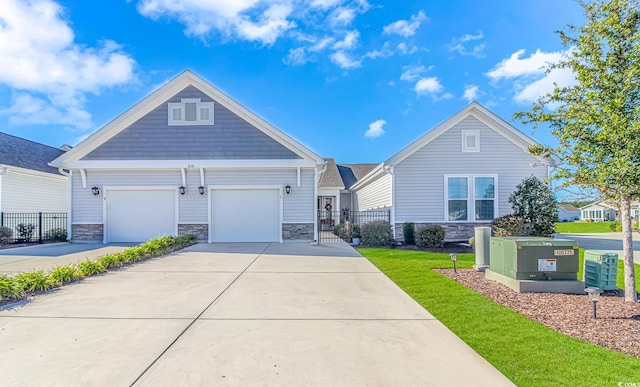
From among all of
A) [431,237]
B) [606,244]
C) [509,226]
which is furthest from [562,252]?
[606,244]

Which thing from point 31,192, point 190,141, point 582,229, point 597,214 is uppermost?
point 190,141

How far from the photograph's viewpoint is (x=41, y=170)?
57.8 feet

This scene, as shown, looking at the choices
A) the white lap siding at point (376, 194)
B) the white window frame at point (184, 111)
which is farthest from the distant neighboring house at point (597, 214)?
the white window frame at point (184, 111)

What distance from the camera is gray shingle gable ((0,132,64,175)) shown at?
1641cm

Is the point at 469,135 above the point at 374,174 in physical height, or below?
above

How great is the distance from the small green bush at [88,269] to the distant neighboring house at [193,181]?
5928 millimetres

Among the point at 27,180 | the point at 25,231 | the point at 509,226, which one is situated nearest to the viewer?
the point at 509,226

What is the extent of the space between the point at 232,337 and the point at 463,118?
1333cm

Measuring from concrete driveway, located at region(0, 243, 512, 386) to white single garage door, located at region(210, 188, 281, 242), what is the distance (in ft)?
22.5

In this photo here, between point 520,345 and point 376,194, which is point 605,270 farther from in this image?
point 376,194

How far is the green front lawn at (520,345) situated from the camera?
300 cm

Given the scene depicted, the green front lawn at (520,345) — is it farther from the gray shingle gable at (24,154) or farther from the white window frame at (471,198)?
the gray shingle gable at (24,154)

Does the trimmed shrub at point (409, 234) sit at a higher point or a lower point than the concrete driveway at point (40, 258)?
higher

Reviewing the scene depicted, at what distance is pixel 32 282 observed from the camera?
5961 millimetres
